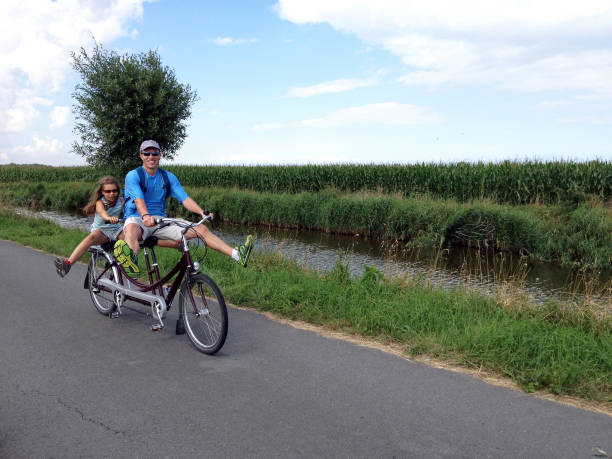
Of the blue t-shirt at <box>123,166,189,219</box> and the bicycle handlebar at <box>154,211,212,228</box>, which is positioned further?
the blue t-shirt at <box>123,166,189,219</box>

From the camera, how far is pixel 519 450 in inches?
127

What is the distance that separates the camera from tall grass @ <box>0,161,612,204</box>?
69.3 ft

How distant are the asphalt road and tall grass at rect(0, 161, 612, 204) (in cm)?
1892

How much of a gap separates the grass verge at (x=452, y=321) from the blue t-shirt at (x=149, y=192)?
184 centimetres

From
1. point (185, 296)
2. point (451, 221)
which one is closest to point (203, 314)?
point (185, 296)

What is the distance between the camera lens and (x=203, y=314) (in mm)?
5066

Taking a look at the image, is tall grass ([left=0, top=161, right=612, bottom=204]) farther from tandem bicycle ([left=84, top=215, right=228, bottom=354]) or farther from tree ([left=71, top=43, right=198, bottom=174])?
tandem bicycle ([left=84, top=215, right=228, bottom=354])

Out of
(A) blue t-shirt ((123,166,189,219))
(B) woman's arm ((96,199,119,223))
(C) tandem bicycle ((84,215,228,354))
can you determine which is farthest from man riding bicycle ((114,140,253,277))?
(B) woman's arm ((96,199,119,223))

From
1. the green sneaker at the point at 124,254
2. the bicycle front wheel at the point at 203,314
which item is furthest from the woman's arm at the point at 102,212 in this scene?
the bicycle front wheel at the point at 203,314

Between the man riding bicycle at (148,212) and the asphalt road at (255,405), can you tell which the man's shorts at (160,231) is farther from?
the asphalt road at (255,405)

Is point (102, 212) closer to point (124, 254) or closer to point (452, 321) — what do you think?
point (124, 254)

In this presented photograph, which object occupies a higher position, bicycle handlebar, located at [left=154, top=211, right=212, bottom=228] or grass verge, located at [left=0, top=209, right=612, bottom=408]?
bicycle handlebar, located at [left=154, top=211, right=212, bottom=228]

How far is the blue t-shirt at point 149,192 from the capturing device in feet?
19.0

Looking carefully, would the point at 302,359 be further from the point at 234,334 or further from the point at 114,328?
the point at 114,328
